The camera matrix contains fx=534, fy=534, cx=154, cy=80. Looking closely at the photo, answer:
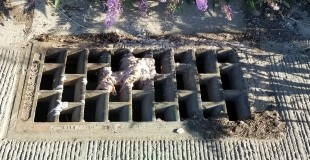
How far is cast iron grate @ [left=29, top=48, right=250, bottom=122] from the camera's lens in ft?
12.4

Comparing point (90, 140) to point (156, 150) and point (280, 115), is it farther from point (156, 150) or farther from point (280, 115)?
point (280, 115)

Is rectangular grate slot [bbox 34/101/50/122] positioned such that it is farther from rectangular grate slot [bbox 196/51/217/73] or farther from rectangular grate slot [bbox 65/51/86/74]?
rectangular grate slot [bbox 196/51/217/73]

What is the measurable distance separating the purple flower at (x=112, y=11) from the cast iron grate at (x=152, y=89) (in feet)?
0.96

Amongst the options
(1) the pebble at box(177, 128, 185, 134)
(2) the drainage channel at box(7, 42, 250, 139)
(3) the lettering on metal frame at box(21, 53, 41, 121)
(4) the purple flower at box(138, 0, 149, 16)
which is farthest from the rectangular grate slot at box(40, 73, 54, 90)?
(1) the pebble at box(177, 128, 185, 134)

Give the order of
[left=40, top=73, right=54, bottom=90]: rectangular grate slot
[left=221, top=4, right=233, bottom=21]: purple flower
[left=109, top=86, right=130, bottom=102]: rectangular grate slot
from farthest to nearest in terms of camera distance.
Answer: [left=221, top=4, right=233, bottom=21]: purple flower → [left=40, top=73, right=54, bottom=90]: rectangular grate slot → [left=109, top=86, right=130, bottom=102]: rectangular grate slot

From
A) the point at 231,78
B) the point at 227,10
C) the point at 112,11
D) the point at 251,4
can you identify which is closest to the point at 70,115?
A: the point at 112,11

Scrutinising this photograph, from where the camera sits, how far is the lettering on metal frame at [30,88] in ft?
12.0

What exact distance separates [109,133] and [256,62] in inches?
52.7

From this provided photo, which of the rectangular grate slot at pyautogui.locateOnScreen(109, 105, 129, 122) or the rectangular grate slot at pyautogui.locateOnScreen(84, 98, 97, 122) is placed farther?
the rectangular grate slot at pyautogui.locateOnScreen(84, 98, 97, 122)

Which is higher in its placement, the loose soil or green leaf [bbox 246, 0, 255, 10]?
green leaf [bbox 246, 0, 255, 10]

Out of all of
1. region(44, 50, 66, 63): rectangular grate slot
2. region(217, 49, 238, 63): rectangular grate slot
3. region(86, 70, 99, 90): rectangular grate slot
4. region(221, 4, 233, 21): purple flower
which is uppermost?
region(221, 4, 233, 21): purple flower

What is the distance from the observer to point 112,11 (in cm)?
426

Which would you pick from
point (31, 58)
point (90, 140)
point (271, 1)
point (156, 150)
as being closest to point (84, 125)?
point (90, 140)

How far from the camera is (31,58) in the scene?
4035 mm
